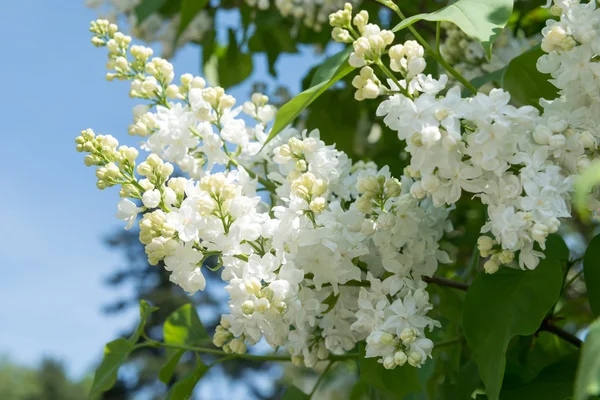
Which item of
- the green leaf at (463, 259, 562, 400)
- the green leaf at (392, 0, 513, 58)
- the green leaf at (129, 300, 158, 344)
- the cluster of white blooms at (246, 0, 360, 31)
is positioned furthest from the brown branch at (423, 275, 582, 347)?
the cluster of white blooms at (246, 0, 360, 31)

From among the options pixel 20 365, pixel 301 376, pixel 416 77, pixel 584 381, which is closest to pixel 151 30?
pixel 416 77

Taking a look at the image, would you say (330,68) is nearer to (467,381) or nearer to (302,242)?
(302,242)

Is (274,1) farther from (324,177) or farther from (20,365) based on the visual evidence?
(20,365)

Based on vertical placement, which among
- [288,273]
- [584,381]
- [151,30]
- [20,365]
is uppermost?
[584,381]

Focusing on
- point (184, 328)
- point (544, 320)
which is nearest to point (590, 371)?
point (544, 320)

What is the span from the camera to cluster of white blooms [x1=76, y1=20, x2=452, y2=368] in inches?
46.5

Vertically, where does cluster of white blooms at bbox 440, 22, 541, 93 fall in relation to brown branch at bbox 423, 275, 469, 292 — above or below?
below

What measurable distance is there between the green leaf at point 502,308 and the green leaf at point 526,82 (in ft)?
1.13

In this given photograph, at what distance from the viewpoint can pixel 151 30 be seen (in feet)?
10.1

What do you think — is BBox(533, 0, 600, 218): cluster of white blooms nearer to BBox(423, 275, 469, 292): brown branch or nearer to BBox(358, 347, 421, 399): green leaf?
BBox(423, 275, 469, 292): brown branch

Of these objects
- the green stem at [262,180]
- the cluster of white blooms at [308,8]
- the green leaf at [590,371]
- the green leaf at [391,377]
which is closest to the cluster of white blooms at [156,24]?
the cluster of white blooms at [308,8]

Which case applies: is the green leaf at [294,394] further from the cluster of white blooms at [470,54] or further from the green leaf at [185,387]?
the cluster of white blooms at [470,54]

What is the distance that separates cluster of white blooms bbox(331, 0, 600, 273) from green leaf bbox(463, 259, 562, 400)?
86 millimetres

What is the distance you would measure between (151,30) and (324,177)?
200cm
